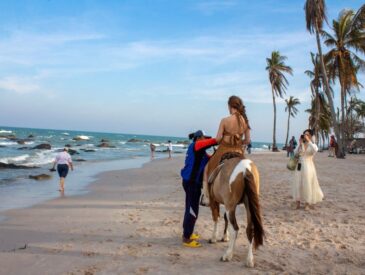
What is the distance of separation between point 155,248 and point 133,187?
8846 millimetres

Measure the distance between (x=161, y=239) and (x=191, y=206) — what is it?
0.85 metres

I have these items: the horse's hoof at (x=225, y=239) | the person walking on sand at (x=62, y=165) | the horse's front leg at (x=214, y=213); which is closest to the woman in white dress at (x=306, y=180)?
the horse's hoof at (x=225, y=239)

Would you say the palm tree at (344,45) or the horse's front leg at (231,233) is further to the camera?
the palm tree at (344,45)

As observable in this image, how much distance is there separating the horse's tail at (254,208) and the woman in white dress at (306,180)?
13.7 ft

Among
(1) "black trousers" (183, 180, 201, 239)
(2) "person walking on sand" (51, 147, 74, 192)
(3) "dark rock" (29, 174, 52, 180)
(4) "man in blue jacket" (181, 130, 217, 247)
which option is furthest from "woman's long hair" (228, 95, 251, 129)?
(3) "dark rock" (29, 174, 52, 180)

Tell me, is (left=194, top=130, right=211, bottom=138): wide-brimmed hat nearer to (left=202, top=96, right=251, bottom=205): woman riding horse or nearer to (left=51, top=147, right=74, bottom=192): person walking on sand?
(left=202, top=96, right=251, bottom=205): woman riding horse

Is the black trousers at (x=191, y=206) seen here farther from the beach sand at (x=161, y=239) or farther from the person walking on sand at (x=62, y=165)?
the person walking on sand at (x=62, y=165)

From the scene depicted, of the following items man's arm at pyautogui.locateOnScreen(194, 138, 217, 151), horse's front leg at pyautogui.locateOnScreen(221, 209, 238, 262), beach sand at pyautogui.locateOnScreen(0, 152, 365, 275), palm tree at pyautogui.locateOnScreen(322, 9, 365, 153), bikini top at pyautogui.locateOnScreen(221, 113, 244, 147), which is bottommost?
beach sand at pyautogui.locateOnScreen(0, 152, 365, 275)

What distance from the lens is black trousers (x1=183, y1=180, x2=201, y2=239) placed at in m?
6.04

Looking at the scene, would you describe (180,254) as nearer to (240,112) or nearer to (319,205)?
(240,112)

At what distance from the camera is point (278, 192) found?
1154 cm

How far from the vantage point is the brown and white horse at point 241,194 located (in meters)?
5.03

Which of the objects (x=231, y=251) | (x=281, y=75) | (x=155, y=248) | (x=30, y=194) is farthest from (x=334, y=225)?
(x=281, y=75)

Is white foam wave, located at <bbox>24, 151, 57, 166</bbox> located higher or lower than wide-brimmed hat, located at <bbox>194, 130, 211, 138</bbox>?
lower
